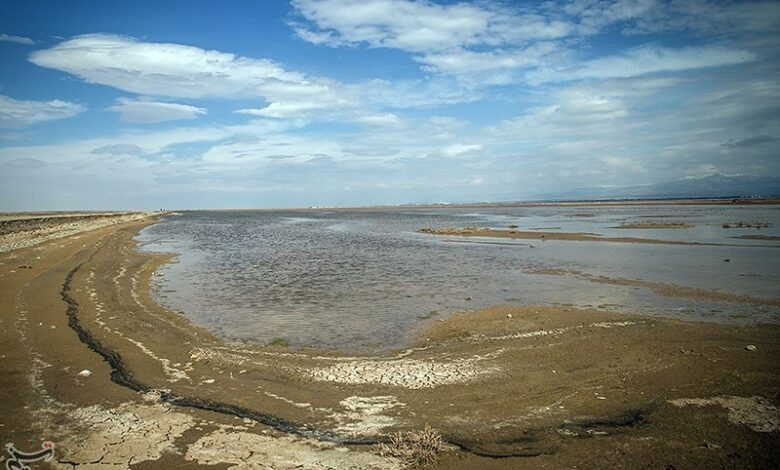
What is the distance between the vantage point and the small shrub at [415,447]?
214 inches

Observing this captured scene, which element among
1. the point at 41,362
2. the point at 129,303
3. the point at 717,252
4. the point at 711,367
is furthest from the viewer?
the point at 717,252

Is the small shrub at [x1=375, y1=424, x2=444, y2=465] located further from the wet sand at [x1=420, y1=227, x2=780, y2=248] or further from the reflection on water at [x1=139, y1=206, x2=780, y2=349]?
the wet sand at [x1=420, y1=227, x2=780, y2=248]

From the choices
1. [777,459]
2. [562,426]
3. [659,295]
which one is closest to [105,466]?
[562,426]

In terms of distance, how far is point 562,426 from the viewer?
628cm

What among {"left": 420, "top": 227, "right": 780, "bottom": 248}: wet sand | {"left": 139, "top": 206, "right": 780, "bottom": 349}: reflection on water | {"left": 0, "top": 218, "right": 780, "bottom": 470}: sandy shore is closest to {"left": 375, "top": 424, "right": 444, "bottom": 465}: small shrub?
{"left": 0, "top": 218, "right": 780, "bottom": 470}: sandy shore

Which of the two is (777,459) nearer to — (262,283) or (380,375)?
(380,375)

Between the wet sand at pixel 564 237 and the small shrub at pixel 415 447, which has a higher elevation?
the wet sand at pixel 564 237

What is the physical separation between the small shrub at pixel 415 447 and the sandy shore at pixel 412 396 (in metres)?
0.16

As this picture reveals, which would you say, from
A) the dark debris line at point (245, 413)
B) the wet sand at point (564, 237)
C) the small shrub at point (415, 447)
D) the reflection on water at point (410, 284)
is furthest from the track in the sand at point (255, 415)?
the wet sand at point (564, 237)

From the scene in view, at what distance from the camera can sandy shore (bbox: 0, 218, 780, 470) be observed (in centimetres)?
560

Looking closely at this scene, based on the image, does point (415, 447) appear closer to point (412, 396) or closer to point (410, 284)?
point (412, 396)

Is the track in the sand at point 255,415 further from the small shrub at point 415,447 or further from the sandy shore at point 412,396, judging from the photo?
the small shrub at point 415,447

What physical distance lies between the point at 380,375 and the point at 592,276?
49.3 ft

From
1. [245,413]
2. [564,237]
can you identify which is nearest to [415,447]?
[245,413]
